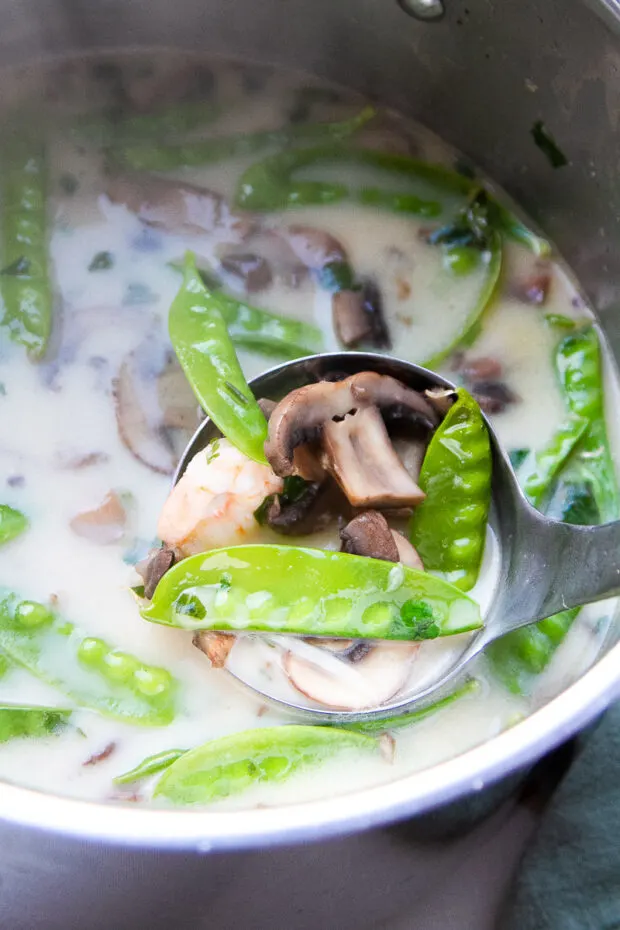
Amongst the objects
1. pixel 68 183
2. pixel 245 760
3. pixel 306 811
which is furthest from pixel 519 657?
pixel 68 183

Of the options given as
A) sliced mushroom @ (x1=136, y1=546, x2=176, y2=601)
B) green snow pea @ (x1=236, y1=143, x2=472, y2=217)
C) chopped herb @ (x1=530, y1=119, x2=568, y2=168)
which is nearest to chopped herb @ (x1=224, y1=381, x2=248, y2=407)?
sliced mushroom @ (x1=136, y1=546, x2=176, y2=601)

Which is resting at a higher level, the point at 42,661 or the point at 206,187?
the point at 206,187

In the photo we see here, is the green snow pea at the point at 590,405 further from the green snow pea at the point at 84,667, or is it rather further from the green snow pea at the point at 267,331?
the green snow pea at the point at 84,667

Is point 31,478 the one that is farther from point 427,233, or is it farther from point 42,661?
point 427,233

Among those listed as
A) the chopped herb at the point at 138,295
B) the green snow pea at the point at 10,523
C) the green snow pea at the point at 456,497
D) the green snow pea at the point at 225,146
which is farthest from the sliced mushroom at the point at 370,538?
the green snow pea at the point at 225,146

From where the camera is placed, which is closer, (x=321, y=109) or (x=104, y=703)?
(x=104, y=703)

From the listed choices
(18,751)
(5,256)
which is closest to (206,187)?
(5,256)

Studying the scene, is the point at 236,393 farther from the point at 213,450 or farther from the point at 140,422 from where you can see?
the point at 140,422
